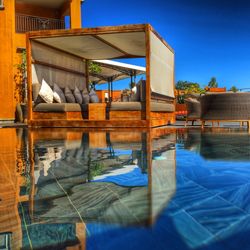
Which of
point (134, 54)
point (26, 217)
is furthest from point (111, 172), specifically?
point (134, 54)

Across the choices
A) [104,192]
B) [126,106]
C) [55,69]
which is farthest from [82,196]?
[55,69]

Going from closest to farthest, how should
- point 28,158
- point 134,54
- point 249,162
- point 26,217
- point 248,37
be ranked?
point 26,217
point 249,162
point 28,158
point 134,54
point 248,37

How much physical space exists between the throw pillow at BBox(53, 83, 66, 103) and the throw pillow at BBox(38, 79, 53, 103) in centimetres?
12

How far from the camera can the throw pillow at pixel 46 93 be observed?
7.47 m

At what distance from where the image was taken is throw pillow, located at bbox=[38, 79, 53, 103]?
747cm

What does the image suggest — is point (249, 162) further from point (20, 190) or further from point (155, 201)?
point (20, 190)

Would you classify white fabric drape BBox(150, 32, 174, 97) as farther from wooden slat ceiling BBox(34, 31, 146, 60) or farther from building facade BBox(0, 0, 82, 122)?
building facade BBox(0, 0, 82, 122)

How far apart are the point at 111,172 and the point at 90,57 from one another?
785 centimetres

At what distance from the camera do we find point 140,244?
3.10 ft

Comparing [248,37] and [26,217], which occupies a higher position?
[248,37]

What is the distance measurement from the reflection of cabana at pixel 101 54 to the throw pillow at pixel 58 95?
0.36m

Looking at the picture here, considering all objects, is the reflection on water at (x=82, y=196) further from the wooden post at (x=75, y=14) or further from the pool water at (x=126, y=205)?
the wooden post at (x=75, y=14)

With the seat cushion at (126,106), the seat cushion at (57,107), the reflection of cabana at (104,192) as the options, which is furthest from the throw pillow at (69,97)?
the reflection of cabana at (104,192)

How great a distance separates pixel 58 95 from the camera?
7824 mm
